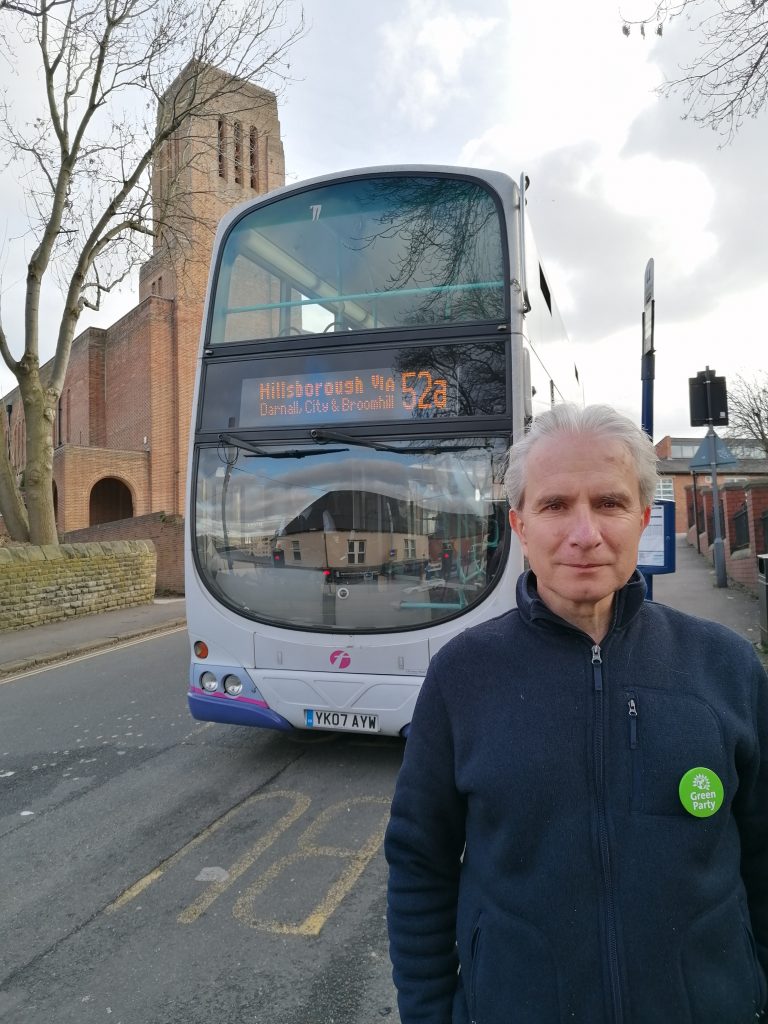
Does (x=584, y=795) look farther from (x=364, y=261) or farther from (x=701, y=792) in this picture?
(x=364, y=261)

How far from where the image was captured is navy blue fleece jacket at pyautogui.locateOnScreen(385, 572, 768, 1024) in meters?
1.28

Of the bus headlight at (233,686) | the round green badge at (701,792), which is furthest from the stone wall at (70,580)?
the round green badge at (701,792)

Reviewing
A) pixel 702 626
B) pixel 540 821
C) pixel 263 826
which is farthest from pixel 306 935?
pixel 702 626

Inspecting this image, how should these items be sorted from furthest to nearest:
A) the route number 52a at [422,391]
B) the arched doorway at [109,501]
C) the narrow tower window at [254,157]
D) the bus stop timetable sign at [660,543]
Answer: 1. the arched doorway at [109,501]
2. the narrow tower window at [254,157]
3. the bus stop timetable sign at [660,543]
4. the route number 52a at [422,391]

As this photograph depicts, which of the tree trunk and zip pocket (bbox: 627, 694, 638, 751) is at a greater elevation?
the tree trunk

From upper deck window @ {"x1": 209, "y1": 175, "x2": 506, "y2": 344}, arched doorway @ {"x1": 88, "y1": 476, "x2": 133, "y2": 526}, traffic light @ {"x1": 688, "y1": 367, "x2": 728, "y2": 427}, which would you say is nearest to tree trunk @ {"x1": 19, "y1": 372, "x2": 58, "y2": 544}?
upper deck window @ {"x1": 209, "y1": 175, "x2": 506, "y2": 344}

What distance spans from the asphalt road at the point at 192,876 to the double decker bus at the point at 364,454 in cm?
60

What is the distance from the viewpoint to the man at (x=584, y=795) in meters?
1.28

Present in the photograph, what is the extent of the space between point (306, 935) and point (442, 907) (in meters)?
1.84

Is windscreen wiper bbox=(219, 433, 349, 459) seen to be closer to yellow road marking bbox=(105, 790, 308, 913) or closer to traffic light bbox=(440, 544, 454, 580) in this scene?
traffic light bbox=(440, 544, 454, 580)

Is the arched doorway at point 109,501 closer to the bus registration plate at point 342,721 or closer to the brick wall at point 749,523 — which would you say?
the brick wall at point 749,523

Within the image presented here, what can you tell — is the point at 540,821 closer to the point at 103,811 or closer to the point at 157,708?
the point at 103,811

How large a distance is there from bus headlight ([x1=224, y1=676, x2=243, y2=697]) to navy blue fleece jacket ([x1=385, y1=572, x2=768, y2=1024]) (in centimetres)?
357

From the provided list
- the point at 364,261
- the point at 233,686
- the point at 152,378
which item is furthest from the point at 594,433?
the point at 152,378
